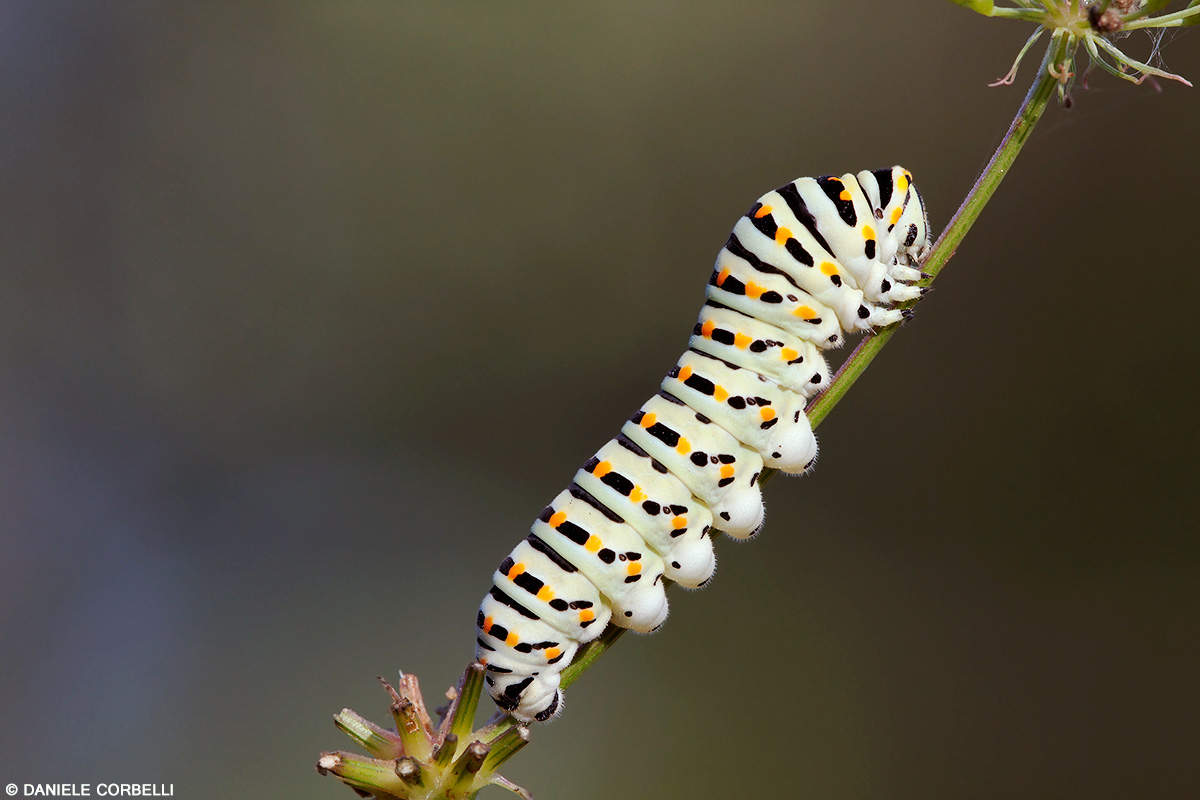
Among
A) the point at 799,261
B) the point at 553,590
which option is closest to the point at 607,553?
the point at 553,590

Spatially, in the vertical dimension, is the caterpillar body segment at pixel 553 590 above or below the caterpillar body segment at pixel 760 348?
below

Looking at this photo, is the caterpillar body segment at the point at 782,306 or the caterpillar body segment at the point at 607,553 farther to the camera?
the caterpillar body segment at the point at 782,306

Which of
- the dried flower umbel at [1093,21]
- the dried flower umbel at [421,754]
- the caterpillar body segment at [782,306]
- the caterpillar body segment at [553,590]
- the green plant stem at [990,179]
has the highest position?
the caterpillar body segment at [782,306]

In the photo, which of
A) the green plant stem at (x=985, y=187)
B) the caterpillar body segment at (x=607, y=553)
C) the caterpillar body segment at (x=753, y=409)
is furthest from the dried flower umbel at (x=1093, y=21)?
the caterpillar body segment at (x=607, y=553)

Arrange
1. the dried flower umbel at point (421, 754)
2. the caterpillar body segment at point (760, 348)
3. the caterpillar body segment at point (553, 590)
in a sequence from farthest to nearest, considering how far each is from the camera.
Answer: the caterpillar body segment at point (760, 348) < the caterpillar body segment at point (553, 590) < the dried flower umbel at point (421, 754)

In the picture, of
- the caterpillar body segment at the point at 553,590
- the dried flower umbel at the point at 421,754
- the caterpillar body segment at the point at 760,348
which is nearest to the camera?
the dried flower umbel at the point at 421,754

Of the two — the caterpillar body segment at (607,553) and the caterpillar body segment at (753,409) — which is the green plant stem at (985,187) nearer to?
the caterpillar body segment at (753,409)

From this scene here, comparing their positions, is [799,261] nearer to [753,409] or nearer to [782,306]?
[782,306]

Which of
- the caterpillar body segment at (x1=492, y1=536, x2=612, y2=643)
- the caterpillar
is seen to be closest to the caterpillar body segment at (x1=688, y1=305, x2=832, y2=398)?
the caterpillar
